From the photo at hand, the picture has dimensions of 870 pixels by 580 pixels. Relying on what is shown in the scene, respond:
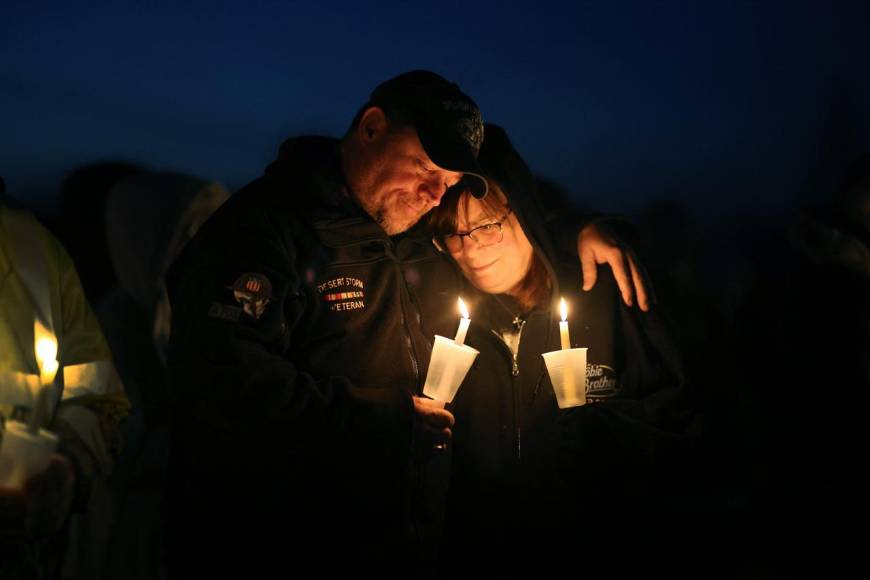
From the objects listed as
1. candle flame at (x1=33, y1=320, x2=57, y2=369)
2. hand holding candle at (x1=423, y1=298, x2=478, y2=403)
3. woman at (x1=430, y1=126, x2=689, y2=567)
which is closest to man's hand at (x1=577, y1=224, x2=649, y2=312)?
woman at (x1=430, y1=126, x2=689, y2=567)

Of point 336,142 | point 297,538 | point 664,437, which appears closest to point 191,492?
point 297,538

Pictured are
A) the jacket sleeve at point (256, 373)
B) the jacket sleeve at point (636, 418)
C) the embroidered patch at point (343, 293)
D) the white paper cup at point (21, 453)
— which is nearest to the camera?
the white paper cup at point (21, 453)

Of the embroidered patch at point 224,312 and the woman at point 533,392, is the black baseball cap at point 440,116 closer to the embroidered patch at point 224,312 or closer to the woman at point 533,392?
the woman at point 533,392

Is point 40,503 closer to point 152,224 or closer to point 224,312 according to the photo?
point 224,312

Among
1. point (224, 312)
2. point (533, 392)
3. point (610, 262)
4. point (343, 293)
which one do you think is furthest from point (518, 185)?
point (224, 312)

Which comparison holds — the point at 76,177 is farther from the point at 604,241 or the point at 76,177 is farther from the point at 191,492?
the point at 604,241

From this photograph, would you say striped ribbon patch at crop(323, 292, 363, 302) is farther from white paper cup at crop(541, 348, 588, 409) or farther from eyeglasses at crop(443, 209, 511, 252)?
white paper cup at crop(541, 348, 588, 409)

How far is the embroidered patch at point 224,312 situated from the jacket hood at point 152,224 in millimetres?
1802

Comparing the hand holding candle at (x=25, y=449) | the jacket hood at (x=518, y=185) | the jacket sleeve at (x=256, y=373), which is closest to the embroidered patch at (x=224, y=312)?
the jacket sleeve at (x=256, y=373)

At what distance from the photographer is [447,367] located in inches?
106

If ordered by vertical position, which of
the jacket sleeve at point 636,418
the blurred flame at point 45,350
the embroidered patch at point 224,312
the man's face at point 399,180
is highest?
the man's face at point 399,180

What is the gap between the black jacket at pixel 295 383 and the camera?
8.57 ft

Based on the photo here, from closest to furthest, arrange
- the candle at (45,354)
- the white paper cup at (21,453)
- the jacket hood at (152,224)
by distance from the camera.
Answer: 1. the white paper cup at (21,453)
2. the candle at (45,354)
3. the jacket hood at (152,224)

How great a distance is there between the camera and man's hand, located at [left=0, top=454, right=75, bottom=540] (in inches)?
82.9
